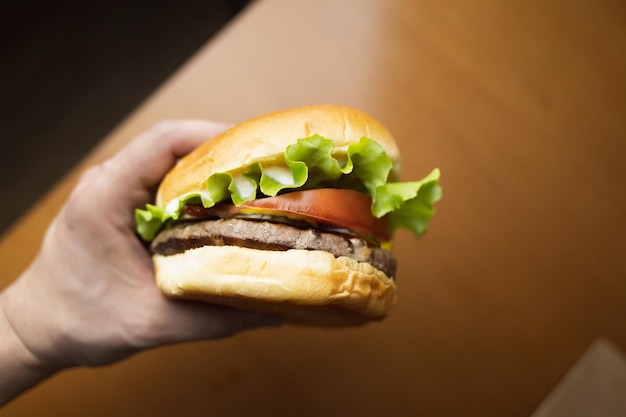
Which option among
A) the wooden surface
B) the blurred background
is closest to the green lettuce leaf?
the wooden surface

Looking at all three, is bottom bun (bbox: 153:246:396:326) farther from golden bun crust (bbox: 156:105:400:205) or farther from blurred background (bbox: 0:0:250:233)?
blurred background (bbox: 0:0:250:233)

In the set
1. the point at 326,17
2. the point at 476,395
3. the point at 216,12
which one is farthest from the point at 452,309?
the point at 216,12

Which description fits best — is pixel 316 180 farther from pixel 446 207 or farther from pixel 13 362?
pixel 13 362

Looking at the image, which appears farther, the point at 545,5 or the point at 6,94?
the point at 6,94

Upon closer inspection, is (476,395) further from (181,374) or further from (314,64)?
(314,64)

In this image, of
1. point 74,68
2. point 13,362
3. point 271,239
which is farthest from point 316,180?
point 74,68

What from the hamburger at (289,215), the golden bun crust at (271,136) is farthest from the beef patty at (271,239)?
the golden bun crust at (271,136)

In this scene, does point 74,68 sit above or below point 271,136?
above
